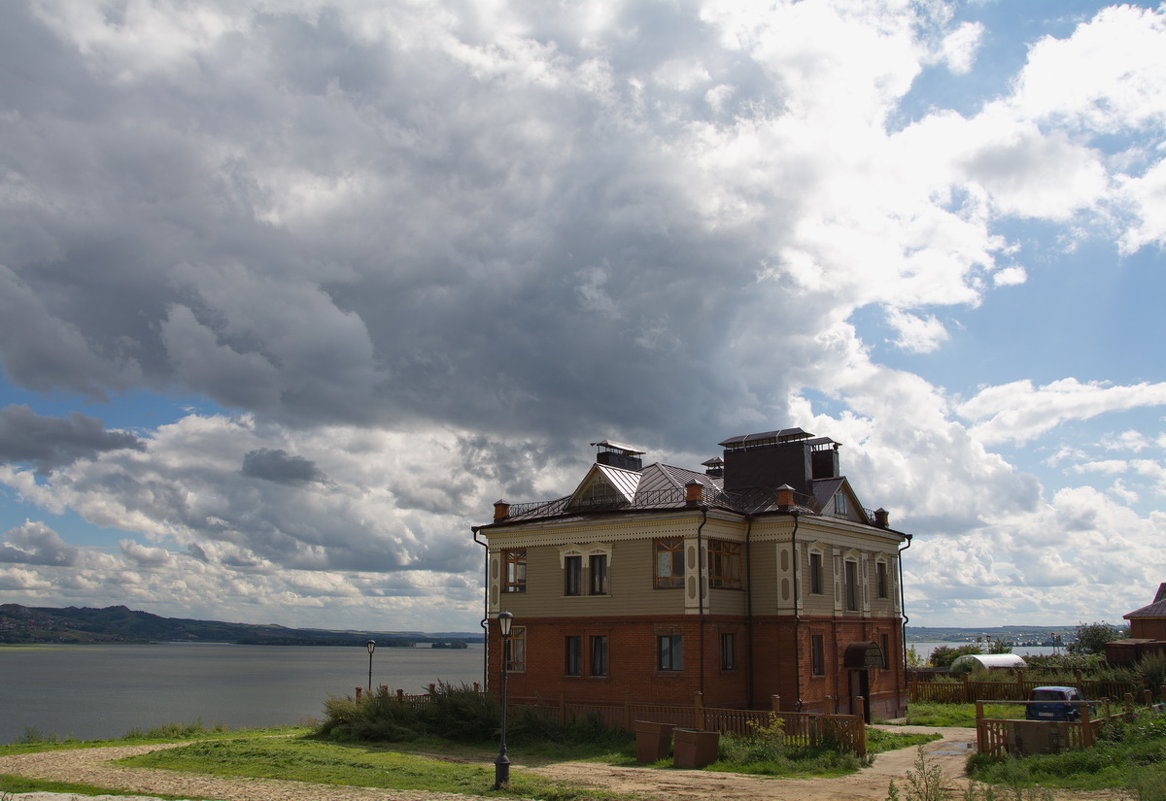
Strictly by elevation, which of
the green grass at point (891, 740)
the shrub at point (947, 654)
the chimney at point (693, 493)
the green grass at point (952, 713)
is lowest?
the green grass at point (952, 713)

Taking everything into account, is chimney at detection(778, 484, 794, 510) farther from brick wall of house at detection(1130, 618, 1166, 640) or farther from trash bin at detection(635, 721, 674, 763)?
brick wall of house at detection(1130, 618, 1166, 640)

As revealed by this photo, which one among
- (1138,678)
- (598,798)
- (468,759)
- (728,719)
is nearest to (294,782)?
(468,759)

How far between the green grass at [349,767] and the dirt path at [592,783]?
74cm

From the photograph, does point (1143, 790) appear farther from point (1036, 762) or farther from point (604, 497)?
point (604, 497)

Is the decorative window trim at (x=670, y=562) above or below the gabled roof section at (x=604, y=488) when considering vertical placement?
below

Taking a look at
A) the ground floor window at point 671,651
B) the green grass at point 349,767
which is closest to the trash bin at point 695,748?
the green grass at point 349,767

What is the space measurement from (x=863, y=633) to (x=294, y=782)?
22846mm

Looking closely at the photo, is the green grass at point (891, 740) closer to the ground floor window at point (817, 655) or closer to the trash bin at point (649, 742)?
→ the ground floor window at point (817, 655)

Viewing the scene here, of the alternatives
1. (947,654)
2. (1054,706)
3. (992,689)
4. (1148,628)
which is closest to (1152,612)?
(1148,628)

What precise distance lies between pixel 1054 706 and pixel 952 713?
36.9 ft

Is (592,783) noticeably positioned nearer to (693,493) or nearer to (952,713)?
(693,493)

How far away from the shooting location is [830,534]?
35.7 metres

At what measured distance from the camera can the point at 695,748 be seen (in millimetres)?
24812

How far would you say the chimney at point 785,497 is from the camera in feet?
110
